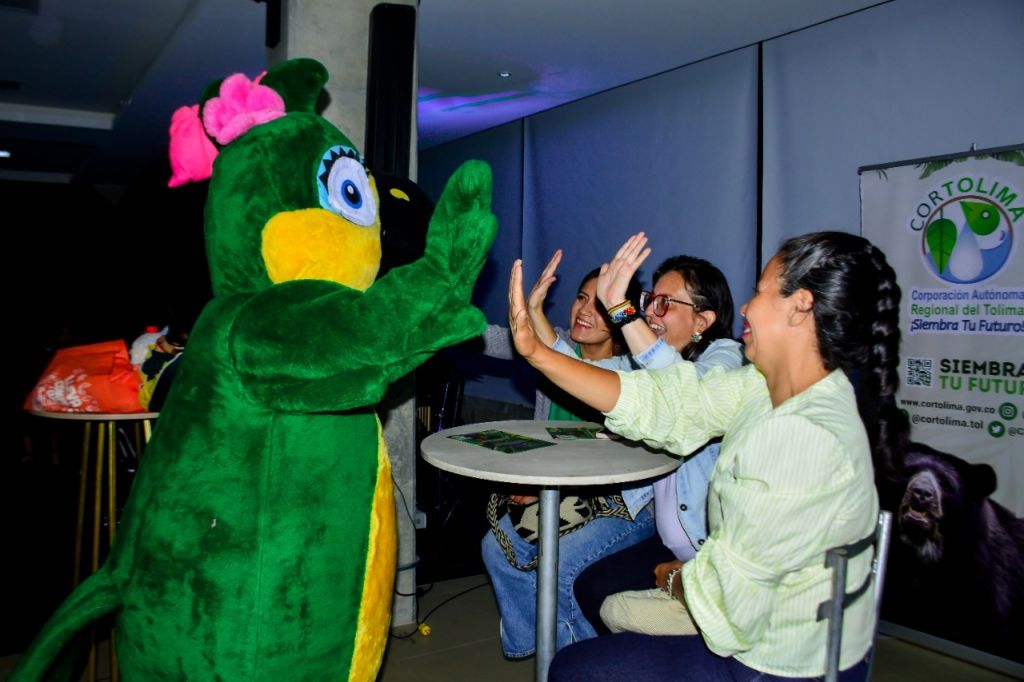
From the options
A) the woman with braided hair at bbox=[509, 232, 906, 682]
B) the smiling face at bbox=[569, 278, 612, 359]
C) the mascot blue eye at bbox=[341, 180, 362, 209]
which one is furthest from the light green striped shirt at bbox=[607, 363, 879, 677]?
the smiling face at bbox=[569, 278, 612, 359]

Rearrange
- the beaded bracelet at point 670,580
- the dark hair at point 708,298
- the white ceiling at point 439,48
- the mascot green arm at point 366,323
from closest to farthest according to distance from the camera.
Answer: the mascot green arm at point 366,323, the beaded bracelet at point 670,580, the dark hair at point 708,298, the white ceiling at point 439,48

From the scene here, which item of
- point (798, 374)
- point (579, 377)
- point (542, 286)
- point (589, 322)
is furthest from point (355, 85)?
point (798, 374)

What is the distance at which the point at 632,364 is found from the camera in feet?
8.68

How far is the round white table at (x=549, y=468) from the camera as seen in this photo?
5.68ft

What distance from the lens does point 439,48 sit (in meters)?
4.43

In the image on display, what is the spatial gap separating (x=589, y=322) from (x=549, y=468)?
1226 millimetres

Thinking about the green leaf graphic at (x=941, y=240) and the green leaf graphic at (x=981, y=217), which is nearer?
the green leaf graphic at (x=981, y=217)

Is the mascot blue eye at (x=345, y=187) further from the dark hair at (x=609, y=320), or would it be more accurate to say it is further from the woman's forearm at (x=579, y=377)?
the dark hair at (x=609, y=320)

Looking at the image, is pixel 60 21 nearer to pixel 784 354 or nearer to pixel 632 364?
pixel 632 364

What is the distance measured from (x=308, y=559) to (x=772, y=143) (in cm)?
356

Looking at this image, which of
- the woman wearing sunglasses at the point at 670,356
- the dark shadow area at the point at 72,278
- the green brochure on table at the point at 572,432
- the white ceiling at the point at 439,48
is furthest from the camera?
the dark shadow area at the point at 72,278

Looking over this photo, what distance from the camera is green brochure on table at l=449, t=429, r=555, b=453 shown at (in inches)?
82.2

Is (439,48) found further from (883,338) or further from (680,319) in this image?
(883,338)

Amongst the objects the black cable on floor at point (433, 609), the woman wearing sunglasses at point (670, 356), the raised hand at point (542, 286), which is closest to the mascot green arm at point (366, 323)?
the woman wearing sunglasses at point (670, 356)
